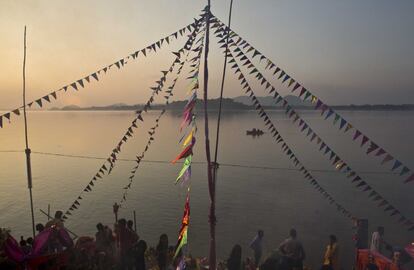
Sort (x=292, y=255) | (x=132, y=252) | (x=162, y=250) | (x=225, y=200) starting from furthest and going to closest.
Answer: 1. (x=225, y=200)
2. (x=162, y=250)
3. (x=132, y=252)
4. (x=292, y=255)

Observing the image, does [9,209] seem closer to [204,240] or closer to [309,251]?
[204,240]

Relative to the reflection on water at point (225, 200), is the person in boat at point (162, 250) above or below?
above

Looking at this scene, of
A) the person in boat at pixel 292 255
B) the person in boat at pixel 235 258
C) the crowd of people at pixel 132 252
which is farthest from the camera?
the person in boat at pixel 235 258

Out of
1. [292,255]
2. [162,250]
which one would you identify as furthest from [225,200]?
[292,255]

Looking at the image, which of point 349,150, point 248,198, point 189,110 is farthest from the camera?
point 349,150

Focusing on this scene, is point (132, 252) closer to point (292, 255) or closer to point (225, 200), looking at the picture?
point (292, 255)

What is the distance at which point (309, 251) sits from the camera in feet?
61.5

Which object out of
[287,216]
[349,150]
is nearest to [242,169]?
[287,216]

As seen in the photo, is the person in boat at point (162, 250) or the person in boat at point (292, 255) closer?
the person in boat at point (292, 255)

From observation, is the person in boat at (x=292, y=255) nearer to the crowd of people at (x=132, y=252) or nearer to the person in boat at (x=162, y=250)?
the crowd of people at (x=132, y=252)

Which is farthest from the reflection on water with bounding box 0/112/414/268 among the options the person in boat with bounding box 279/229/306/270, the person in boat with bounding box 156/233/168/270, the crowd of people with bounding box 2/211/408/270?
the person in boat with bounding box 156/233/168/270

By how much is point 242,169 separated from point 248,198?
12.8 metres

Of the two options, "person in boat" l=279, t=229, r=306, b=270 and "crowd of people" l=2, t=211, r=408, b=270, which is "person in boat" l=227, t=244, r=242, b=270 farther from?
"person in boat" l=279, t=229, r=306, b=270

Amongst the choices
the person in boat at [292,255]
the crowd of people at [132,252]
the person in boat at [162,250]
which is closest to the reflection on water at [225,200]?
the crowd of people at [132,252]
